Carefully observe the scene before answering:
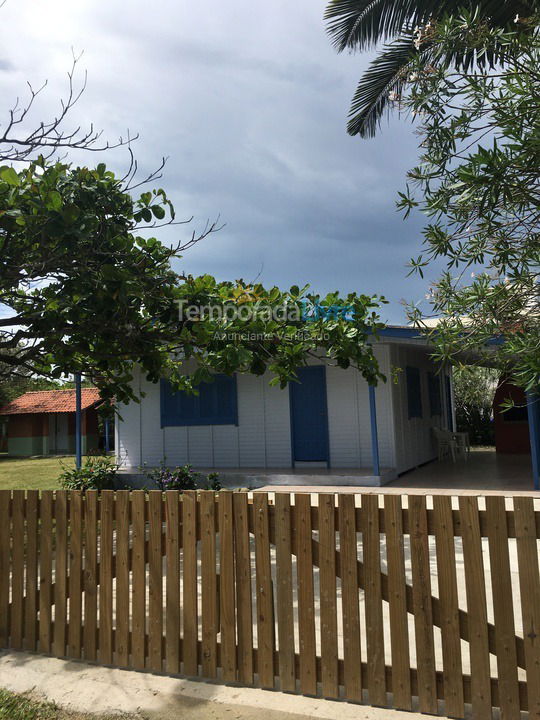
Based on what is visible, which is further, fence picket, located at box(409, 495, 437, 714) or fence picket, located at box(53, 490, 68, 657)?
fence picket, located at box(53, 490, 68, 657)

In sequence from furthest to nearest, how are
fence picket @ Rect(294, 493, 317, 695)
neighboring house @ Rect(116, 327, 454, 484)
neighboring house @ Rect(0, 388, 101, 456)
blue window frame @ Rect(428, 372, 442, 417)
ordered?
1. neighboring house @ Rect(0, 388, 101, 456)
2. blue window frame @ Rect(428, 372, 442, 417)
3. neighboring house @ Rect(116, 327, 454, 484)
4. fence picket @ Rect(294, 493, 317, 695)

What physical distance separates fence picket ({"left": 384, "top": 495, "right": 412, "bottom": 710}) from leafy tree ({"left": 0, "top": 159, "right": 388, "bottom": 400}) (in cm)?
258

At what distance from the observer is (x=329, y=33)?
13.0 metres

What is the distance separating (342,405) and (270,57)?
7327 millimetres

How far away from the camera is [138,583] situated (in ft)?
12.7

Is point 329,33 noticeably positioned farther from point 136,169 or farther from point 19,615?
point 19,615

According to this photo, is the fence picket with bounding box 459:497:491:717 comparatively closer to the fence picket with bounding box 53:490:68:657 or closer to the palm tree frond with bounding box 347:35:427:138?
the fence picket with bounding box 53:490:68:657

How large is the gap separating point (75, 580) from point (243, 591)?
1.33 meters

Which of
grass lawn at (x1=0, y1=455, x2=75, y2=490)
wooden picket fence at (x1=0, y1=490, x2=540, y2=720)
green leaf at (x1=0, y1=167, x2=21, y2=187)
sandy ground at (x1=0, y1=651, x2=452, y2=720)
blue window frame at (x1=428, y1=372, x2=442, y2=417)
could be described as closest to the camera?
wooden picket fence at (x1=0, y1=490, x2=540, y2=720)

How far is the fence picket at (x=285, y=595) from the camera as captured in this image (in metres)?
3.43

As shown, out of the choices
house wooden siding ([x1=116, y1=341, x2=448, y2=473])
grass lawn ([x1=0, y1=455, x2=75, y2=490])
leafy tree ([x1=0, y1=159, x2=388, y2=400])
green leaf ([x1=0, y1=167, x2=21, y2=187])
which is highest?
green leaf ([x1=0, y1=167, x2=21, y2=187])

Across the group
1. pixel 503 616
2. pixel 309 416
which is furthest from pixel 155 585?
pixel 309 416

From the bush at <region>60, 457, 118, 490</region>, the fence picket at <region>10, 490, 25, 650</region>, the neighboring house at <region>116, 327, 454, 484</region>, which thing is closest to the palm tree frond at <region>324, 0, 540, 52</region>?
the neighboring house at <region>116, 327, 454, 484</region>

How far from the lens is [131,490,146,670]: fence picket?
Answer: 3.80 meters
